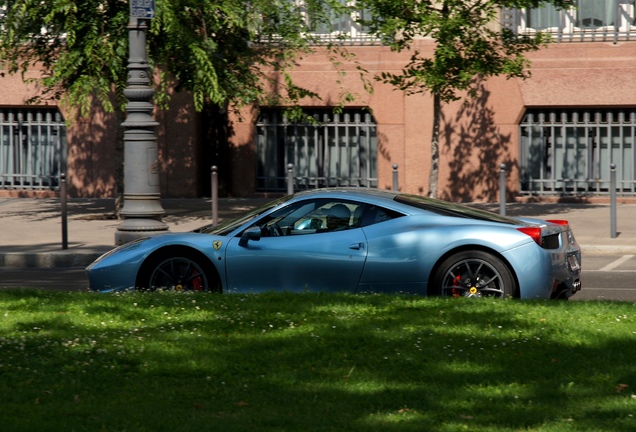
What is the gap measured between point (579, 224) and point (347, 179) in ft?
22.2

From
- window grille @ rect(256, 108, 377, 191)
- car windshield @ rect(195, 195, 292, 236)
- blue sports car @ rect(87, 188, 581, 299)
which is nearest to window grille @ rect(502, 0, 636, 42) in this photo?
window grille @ rect(256, 108, 377, 191)

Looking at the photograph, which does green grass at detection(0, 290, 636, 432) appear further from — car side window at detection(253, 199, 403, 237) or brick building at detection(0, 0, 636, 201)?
brick building at detection(0, 0, 636, 201)

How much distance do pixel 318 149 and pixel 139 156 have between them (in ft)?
38.8

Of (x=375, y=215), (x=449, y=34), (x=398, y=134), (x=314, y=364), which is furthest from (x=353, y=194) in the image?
(x=398, y=134)

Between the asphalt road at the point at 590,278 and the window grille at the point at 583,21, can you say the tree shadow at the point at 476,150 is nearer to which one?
the window grille at the point at 583,21

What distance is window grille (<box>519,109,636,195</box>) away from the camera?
73.4ft

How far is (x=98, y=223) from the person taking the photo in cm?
1931

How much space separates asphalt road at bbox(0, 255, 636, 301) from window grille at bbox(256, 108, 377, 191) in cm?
898

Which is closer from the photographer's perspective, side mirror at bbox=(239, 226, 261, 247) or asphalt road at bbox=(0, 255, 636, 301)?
side mirror at bbox=(239, 226, 261, 247)

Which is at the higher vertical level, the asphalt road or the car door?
the car door

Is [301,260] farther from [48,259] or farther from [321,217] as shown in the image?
[48,259]

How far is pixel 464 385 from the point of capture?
19.9ft

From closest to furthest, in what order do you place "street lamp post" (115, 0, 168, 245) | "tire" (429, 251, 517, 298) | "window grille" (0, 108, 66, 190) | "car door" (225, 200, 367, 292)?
"tire" (429, 251, 517, 298), "car door" (225, 200, 367, 292), "street lamp post" (115, 0, 168, 245), "window grille" (0, 108, 66, 190)

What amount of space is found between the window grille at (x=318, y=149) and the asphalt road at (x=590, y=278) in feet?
29.5
